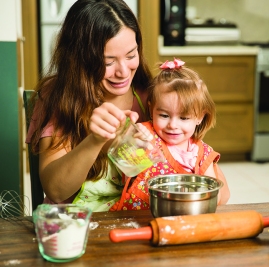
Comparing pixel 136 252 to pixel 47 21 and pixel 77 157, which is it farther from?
pixel 47 21

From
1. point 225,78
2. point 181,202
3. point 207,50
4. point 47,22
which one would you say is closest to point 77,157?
point 181,202

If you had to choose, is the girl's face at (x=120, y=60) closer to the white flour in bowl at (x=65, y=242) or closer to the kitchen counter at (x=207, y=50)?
the white flour in bowl at (x=65, y=242)

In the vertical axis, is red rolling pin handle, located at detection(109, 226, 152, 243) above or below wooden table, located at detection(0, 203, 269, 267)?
above

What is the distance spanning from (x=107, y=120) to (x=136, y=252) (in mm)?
293

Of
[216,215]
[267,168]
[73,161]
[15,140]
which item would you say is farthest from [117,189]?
[267,168]

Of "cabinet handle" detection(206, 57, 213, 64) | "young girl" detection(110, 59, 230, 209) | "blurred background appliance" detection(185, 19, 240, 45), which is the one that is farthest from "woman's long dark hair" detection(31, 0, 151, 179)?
"blurred background appliance" detection(185, 19, 240, 45)

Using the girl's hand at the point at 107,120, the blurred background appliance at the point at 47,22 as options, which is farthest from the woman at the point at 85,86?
the blurred background appliance at the point at 47,22

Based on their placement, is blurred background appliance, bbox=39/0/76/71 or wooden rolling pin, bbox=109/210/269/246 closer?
wooden rolling pin, bbox=109/210/269/246

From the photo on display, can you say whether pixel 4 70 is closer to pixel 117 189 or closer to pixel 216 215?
pixel 117 189

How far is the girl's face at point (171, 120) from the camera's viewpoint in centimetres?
154

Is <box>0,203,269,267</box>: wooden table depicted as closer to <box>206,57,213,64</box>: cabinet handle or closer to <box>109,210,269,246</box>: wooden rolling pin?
<box>109,210,269,246</box>: wooden rolling pin

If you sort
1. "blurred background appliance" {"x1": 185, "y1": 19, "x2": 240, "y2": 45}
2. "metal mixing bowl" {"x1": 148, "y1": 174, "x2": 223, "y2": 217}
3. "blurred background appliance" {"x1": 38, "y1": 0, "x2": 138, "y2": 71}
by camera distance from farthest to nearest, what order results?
"blurred background appliance" {"x1": 185, "y1": 19, "x2": 240, "y2": 45} → "blurred background appliance" {"x1": 38, "y1": 0, "x2": 138, "y2": 71} → "metal mixing bowl" {"x1": 148, "y1": 174, "x2": 223, "y2": 217}

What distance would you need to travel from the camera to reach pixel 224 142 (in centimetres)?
429

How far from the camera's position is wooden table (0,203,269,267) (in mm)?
904
